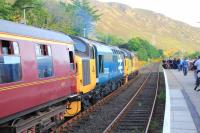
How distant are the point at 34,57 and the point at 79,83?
561cm

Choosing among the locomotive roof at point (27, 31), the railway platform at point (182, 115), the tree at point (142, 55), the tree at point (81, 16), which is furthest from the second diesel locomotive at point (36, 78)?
the tree at point (142, 55)

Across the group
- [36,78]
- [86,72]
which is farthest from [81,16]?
[36,78]

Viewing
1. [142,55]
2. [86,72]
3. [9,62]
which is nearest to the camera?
[9,62]

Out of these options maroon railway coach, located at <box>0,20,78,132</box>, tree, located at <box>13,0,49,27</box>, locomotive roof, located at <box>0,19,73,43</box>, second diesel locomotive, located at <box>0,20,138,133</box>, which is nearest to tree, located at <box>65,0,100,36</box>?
tree, located at <box>13,0,49,27</box>

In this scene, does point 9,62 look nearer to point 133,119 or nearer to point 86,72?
point 86,72

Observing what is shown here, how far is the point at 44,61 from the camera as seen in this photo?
39.2ft

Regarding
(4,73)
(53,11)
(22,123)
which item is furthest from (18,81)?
(53,11)

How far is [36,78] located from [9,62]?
5.29ft

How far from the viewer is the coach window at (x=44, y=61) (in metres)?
11.5

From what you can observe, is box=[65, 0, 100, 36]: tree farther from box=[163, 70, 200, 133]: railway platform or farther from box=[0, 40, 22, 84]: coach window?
box=[0, 40, 22, 84]: coach window

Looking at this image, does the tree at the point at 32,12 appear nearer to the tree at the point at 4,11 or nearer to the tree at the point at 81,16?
the tree at the point at 4,11

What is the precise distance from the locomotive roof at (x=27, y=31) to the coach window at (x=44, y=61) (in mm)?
281

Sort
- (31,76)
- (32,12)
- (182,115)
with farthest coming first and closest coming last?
(32,12), (182,115), (31,76)

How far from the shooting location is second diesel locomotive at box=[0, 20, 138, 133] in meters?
9.60
